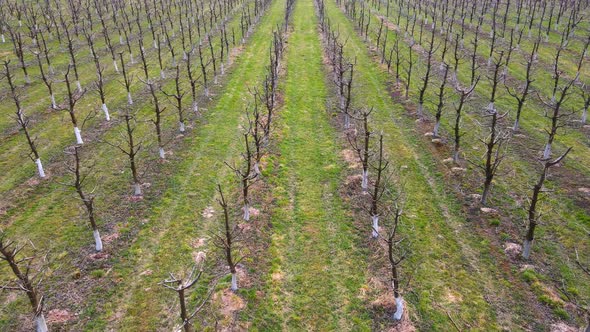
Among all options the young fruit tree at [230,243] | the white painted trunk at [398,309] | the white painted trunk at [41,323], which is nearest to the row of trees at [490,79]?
the white painted trunk at [398,309]

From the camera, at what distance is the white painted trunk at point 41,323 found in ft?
45.3

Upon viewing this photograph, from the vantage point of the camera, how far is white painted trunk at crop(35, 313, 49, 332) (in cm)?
1380

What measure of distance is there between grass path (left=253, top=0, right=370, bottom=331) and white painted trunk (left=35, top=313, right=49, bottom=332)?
718 cm

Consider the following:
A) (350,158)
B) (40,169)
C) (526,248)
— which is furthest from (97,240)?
(526,248)

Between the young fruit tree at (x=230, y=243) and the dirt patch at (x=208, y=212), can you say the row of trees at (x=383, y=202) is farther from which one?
the dirt patch at (x=208, y=212)

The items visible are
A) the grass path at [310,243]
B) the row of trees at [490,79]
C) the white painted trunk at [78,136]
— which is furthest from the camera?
the white painted trunk at [78,136]

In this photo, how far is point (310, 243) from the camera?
1991 cm

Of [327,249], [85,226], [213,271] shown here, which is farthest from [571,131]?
[85,226]

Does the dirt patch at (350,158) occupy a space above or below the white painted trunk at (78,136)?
below

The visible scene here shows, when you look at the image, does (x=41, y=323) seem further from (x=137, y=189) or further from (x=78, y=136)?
(x=78, y=136)

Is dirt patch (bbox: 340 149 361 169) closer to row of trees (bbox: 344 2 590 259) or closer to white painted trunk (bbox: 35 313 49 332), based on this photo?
row of trees (bbox: 344 2 590 259)

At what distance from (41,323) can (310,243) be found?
437 inches

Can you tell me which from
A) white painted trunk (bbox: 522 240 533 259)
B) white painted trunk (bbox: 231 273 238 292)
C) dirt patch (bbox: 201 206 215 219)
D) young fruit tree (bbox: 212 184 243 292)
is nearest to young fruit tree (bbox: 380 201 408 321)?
white painted trunk (bbox: 522 240 533 259)

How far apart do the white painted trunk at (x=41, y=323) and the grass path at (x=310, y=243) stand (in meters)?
7.18
